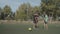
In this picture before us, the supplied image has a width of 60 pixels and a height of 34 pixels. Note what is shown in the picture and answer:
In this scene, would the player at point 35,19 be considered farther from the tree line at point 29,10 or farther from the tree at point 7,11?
the tree at point 7,11

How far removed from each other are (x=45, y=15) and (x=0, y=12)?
0.59m

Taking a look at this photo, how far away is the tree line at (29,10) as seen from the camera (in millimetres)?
3027

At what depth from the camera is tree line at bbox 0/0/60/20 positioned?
3027 millimetres

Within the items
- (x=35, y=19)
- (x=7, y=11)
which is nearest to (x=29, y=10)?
(x=35, y=19)

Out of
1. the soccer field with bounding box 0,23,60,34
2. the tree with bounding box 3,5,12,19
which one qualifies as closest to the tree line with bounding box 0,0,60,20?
the tree with bounding box 3,5,12,19

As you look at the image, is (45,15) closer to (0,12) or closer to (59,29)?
(59,29)

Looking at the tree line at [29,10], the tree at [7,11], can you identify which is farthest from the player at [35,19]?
the tree at [7,11]

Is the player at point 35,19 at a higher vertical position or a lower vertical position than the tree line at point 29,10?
lower

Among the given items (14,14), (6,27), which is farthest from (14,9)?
(6,27)

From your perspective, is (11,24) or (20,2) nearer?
(20,2)

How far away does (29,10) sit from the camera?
3098mm

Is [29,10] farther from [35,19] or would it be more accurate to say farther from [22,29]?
[22,29]

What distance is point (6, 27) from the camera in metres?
3.10

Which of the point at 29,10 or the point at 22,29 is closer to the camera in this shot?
the point at 29,10
